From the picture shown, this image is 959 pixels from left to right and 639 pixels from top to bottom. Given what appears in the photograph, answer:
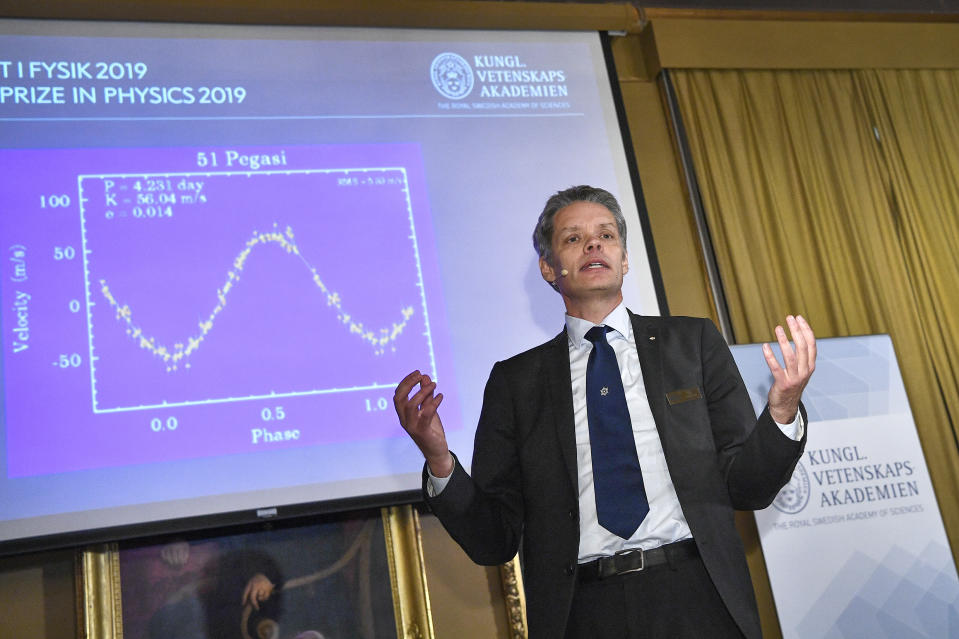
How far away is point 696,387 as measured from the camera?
2096 mm

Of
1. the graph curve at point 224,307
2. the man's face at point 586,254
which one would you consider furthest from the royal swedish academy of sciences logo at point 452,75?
the man's face at point 586,254

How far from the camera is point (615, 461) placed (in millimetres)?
2029

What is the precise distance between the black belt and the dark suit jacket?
1.5 inches

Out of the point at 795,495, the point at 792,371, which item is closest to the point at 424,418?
the point at 792,371

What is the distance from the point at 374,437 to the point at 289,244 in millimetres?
747

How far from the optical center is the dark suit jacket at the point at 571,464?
75.0 inches

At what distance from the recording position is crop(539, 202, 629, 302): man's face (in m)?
2.27

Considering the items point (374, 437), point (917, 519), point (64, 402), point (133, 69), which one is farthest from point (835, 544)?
point (133, 69)

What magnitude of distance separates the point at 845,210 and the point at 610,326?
2.56m

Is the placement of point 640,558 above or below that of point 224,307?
below

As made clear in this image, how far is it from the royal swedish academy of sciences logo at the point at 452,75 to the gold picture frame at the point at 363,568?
1.63m

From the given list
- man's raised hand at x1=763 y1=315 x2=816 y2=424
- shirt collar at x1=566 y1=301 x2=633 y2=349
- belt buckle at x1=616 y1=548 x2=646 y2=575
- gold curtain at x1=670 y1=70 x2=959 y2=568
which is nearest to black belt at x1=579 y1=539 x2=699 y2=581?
belt buckle at x1=616 y1=548 x2=646 y2=575

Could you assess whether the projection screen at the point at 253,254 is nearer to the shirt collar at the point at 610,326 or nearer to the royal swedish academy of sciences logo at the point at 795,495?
the royal swedish academy of sciences logo at the point at 795,495

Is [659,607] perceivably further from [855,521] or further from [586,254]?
[855,521]
